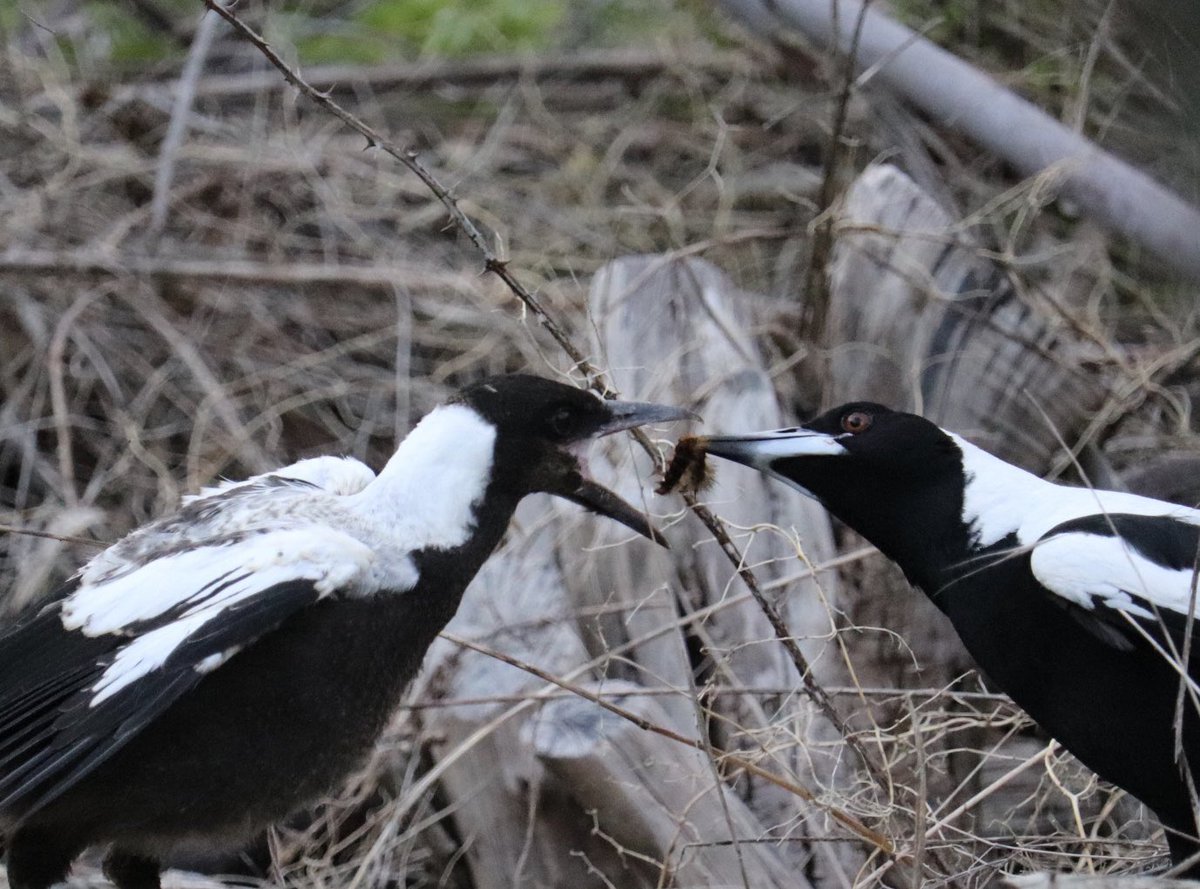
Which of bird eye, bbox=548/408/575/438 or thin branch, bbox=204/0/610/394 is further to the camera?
bird eye, bbox=548/408/575/438

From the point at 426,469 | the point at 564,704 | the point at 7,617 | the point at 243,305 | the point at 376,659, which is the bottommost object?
the point at 7,617

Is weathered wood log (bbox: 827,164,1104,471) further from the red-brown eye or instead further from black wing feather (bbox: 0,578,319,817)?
black wing feather (bbox: 0,578,319,817)

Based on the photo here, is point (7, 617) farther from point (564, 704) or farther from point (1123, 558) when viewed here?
point (1123, 558)

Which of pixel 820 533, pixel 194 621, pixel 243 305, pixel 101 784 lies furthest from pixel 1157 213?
pixel 243 305

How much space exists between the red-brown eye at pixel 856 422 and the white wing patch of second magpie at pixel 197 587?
913 millimetres

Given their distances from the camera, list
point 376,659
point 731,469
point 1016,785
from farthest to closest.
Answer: point 731,469, point 1016,785, point 376,659

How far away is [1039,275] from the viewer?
5625 mm

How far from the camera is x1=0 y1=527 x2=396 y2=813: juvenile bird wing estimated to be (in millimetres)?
2619

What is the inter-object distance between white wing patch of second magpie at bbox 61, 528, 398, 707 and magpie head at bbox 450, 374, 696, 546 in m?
0.33

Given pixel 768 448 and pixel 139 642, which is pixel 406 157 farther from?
pixel 139 642

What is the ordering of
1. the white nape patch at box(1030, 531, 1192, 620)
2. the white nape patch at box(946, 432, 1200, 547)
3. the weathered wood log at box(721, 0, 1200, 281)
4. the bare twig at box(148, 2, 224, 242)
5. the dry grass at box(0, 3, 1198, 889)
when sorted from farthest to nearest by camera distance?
the bare twig at box(148, 2, 224, 242) → the weathered wood log at box(721, 0, 1200, 281) → the dry grass at box(0, 3, 1198, 889) → the white nape patch at box(946, 432, 1200, 547) → the white nape patch at box(1030, 531, 1192, 620)

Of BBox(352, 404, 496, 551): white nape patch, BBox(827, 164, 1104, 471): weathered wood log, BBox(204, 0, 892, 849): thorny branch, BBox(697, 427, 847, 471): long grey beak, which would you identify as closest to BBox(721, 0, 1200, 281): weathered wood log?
BBox(827, 164, 1104, 471): weathered wood log

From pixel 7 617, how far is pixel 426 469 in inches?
86.2

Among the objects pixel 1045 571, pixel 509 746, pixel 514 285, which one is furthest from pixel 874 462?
pixel 509 746
